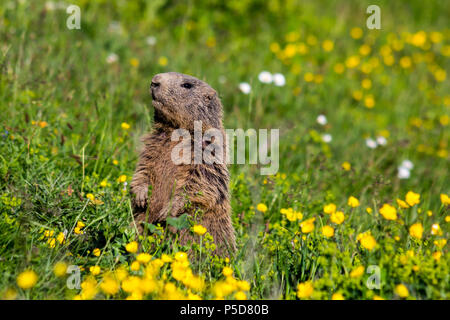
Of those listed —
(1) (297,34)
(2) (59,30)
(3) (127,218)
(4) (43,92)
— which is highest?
(1) (297,34)

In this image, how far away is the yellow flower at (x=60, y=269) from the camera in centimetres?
255

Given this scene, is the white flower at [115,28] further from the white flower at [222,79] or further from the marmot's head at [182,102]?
the marmot's head at [182,102]

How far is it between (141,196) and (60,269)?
1.00 m

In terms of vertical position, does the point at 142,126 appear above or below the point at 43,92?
below

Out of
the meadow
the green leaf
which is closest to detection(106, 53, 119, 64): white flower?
the meadow

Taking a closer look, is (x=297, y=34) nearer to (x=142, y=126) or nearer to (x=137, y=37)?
(x=137, y=37)

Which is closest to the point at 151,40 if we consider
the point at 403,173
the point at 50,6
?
the point at 50,6

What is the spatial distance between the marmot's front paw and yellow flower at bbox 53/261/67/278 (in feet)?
2.96

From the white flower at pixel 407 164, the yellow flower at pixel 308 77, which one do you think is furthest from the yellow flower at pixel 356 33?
the white flower at pixel 407 164

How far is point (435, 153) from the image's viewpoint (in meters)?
6.93

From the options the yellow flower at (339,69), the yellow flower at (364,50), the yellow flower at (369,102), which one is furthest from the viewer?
the yellow flower at (364,50)
